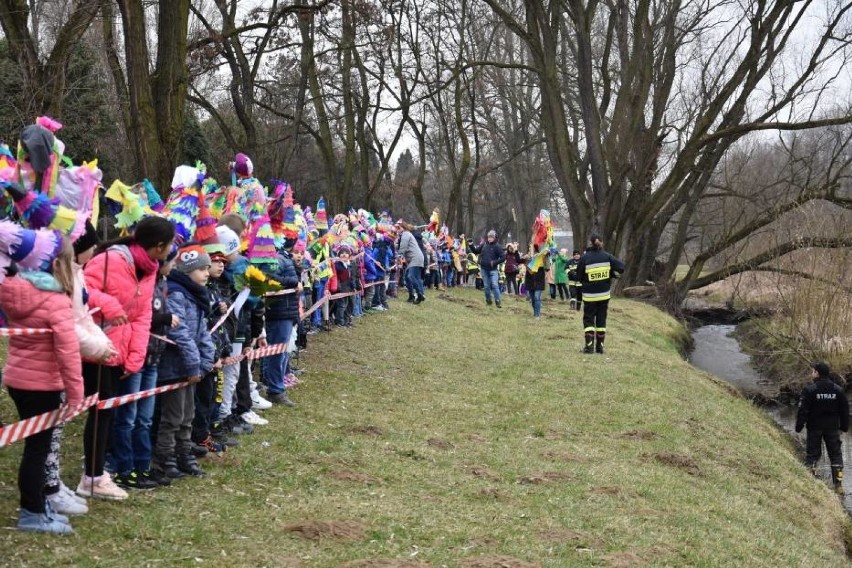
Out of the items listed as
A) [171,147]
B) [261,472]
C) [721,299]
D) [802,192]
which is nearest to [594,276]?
[171,147]

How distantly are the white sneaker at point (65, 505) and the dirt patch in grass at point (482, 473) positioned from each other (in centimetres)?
390

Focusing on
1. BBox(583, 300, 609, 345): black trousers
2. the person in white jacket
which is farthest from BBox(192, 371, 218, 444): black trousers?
BBox(583, 300, 609, 345): black trousers

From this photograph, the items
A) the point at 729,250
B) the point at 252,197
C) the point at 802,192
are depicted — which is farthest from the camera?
the point at 729,250

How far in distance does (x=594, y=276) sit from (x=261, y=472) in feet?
33.2

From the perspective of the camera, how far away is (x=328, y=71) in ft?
98.8

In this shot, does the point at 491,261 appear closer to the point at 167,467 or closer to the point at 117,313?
the point at 167,467

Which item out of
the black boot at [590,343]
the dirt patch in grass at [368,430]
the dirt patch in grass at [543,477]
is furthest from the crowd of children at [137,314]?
the black boot at [590,343]

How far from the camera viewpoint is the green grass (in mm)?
6121

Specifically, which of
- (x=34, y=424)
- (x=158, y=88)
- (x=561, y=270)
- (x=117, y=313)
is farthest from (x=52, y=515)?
(x=561, y=270)

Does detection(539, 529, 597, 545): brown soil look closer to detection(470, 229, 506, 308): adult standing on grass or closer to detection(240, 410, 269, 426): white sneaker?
detection(240, 410, 269, 426): white sneaker

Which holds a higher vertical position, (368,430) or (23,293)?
(23,293)

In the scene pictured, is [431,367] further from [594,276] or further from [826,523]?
[826,523]

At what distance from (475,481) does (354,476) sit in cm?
120

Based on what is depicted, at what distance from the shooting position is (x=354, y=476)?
7934 mm
